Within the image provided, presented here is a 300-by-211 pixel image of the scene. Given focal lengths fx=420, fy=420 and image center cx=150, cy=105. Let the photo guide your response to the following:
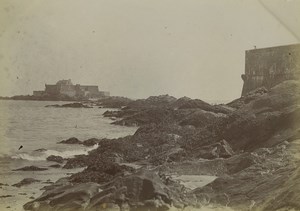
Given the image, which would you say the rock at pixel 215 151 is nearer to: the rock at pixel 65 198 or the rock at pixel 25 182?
the rock at pixel 65 198

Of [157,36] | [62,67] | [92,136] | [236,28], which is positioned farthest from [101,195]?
[236,28]

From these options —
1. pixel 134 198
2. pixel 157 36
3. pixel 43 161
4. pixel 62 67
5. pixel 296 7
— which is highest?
pixel 296 7

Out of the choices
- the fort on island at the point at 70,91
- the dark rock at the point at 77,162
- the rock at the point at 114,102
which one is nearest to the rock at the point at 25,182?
the dark rock at the point at 77,162

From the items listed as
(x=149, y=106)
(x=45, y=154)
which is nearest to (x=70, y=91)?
(x=45, y=154)

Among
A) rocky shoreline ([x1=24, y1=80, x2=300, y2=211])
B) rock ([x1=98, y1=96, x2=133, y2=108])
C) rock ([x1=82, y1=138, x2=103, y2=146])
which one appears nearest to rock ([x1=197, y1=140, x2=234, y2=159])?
rocky shoreline ([x1=24, y1=80, x2=300, y2=211])

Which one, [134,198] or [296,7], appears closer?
[134,198]

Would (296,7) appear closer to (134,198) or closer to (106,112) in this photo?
(106,112)

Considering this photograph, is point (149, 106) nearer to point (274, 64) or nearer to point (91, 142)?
point (91, 142)
